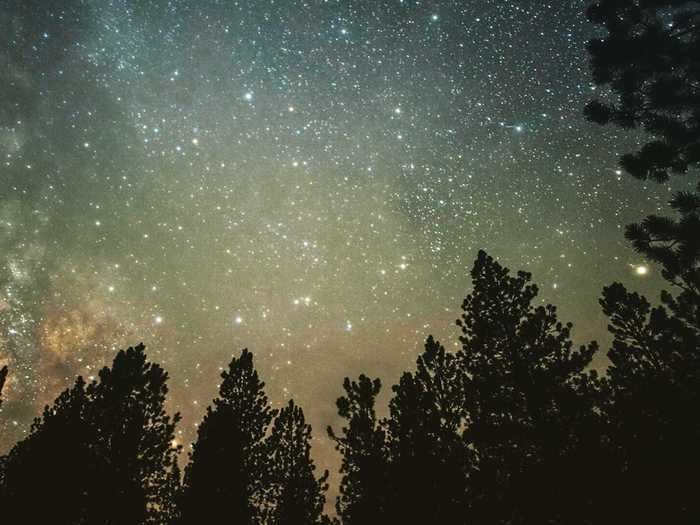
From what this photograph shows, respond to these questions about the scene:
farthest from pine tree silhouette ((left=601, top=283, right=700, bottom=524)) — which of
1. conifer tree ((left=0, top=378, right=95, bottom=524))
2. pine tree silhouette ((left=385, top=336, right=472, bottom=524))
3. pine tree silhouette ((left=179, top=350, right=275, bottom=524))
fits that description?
conifer tree ((left=0, top=378, right=95, bottom=524))

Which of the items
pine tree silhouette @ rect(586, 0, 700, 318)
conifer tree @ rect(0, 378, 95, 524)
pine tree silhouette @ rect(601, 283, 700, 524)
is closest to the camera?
pine tree silhouette @ rect(586, 0, 700, 318)

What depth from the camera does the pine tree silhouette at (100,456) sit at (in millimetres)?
14023

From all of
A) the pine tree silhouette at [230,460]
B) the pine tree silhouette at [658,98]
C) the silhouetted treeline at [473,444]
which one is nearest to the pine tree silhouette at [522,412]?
the silhouetted treeline at [473,444]

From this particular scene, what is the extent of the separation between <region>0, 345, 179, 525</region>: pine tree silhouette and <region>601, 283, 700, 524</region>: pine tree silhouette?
15.9 metres

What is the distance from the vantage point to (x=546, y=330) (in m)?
14.3

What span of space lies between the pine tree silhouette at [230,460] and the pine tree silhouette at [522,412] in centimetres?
917

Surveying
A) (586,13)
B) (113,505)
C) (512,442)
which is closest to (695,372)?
(512,442)

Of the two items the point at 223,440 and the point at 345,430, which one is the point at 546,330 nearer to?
the point at 345,430

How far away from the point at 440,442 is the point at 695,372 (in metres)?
7.80

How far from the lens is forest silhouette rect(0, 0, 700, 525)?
7.93 m

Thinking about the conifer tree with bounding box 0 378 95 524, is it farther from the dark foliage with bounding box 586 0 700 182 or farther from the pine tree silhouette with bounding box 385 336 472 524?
the dark foliage with bounding box 586 0 700 182

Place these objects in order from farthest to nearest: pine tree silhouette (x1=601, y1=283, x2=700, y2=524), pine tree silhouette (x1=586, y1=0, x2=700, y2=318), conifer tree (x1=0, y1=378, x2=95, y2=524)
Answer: conifer tree (x1=0, y1=378, x2=95, y2=524), pine tree silhouette (x1=601, y1=283, x2=700, y2=524), pine tree silhouette (x1=586, y1=0, x2=700, y2=318)

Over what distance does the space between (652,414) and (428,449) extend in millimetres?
6691

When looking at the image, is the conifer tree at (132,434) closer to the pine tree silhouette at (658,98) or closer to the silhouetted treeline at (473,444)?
the silhouetted treeline at (473,444)
